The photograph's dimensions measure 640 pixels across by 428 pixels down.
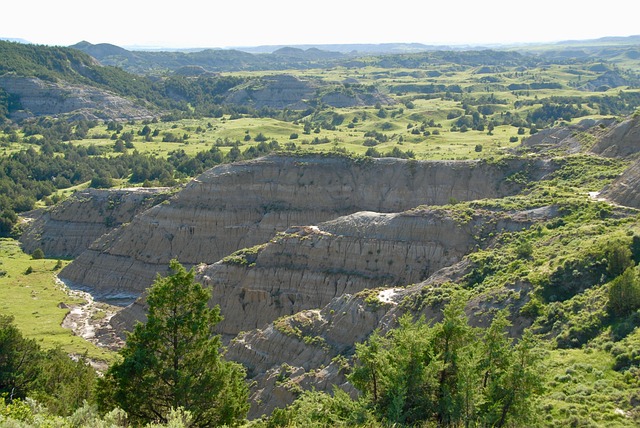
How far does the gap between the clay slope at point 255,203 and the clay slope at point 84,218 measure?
28.6ft

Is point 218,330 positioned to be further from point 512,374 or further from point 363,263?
point 512,374

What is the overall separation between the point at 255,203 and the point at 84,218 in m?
25.4

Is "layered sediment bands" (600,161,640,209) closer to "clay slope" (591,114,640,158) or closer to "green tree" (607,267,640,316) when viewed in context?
"clay slope" (591,114,640,158)

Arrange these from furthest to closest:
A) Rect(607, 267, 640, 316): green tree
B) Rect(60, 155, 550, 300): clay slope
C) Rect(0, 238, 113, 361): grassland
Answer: Rect(60, 155, 550, 300): clay slope < Rect(0, 238, 113, 361): grassland < Rect(607, 267, 640, 316): green tree

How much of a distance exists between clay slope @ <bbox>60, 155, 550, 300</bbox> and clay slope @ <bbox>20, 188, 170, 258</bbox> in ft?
28.6

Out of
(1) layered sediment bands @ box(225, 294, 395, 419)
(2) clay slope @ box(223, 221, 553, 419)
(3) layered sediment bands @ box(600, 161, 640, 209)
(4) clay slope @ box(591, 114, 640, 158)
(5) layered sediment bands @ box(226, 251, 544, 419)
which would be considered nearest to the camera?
(5) layered sediment bands @ box(226, 251, 544, 419)

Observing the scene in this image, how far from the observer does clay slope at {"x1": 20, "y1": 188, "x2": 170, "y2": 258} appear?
90.0m

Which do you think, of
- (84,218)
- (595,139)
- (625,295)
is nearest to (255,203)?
(84,218)

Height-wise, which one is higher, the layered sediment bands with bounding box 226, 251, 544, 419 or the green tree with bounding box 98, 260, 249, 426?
the green tree with bounding box 98, 260, 249, 426

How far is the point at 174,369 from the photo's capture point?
30641 mm

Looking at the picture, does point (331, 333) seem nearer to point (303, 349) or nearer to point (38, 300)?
point (303, 349)

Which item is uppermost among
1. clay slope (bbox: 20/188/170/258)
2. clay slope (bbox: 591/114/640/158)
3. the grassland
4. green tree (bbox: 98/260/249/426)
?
clay slope (bbox: 591/114/640/158)

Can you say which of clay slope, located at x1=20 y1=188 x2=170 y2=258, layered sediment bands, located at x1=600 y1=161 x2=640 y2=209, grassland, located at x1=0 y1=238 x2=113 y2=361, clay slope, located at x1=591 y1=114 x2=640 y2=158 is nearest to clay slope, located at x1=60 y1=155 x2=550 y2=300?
grassland, located at x1=0 y1=238 x2=113 y2=361

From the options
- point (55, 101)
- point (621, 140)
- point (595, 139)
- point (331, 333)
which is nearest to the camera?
point (331, 333)
